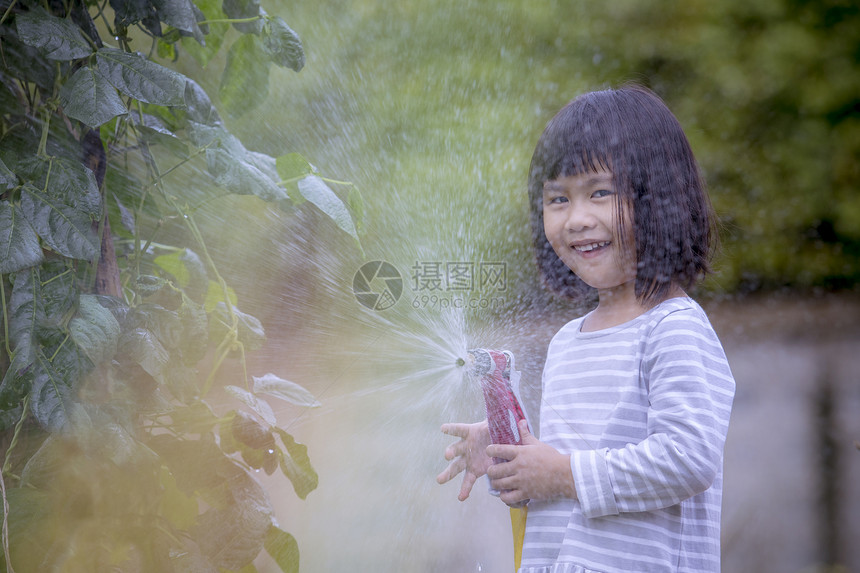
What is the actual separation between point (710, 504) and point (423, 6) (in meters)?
0.55

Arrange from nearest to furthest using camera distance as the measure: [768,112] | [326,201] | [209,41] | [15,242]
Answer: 1. [15,242]
2. [326,201]
3. [209,41]
4. [768,112]

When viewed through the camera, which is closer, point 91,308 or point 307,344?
point 91,308

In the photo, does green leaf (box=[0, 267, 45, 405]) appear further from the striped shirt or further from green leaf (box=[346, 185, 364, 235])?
the striped shirt

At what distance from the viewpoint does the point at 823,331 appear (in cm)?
114

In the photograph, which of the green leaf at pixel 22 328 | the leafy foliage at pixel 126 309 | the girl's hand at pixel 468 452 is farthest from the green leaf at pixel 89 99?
the girl's hand at pixel 468 452

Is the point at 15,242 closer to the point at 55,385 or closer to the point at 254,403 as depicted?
the point at 55,385

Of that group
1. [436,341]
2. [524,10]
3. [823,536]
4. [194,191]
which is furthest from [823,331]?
[194,191]

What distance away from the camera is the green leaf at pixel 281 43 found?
0.57 metres

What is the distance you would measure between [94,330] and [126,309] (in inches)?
1.5

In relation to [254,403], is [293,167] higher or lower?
higher

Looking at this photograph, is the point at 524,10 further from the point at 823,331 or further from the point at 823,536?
the point at 823,536

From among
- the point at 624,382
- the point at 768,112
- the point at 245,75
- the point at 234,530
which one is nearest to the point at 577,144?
the point at 624,382

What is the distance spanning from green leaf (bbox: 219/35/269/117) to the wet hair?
0.25m

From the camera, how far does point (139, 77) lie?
0.44m
